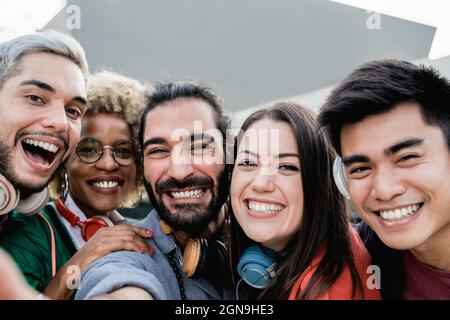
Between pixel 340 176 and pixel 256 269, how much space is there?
1.88 ft

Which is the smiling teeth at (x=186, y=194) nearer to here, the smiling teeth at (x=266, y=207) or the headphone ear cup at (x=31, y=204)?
the smiling teeth at (x=266, y=207)

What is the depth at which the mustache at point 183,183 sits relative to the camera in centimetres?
225

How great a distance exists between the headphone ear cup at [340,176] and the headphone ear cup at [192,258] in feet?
2.30

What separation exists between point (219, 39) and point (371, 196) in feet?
19.3

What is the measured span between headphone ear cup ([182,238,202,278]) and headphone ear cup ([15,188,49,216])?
2.74ft

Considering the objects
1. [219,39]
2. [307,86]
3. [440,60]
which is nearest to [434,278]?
[440,60]

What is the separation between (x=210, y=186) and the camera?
232 centimetres

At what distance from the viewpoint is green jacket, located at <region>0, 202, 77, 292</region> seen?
214 cm

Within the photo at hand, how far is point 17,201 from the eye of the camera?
6.97 feet

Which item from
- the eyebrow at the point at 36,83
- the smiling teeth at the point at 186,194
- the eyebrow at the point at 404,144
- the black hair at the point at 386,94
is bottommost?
the smiling teeth at the point at 186,194

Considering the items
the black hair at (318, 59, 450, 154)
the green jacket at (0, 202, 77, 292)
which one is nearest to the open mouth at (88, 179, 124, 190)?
the green jacket at (0, 202, 77, 292)

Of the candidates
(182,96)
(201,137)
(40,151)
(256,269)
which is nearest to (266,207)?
(256,269)

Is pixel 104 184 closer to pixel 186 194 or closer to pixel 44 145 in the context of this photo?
pixel 44 145

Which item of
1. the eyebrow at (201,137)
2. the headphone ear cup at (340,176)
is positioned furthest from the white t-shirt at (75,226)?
the headphone ear cup at (340,176)
